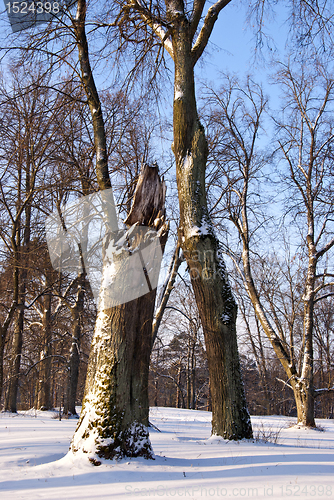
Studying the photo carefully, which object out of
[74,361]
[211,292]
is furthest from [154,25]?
[74,361]

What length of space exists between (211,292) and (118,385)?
1917mm

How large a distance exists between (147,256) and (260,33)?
4.84 meters

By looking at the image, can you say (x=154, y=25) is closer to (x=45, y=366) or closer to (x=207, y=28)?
(x=207, y=28)

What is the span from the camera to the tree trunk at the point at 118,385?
323 centimetres

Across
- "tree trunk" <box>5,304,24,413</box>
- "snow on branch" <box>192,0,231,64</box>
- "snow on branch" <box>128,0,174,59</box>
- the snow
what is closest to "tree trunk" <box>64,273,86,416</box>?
"tree trunk" <box>5,304,24,413</box>

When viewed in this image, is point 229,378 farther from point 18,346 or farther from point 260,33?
point 18,346

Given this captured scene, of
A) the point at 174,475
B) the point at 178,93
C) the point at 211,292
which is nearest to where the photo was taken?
the point at 174,475

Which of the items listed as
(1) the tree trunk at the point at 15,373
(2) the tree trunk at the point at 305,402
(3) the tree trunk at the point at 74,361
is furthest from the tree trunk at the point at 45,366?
(2) the tree trunk at the point at 305,402

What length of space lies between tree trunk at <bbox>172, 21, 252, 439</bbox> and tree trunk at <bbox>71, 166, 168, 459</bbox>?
43.4 inches

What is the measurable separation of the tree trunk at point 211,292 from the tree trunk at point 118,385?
1.10 metres

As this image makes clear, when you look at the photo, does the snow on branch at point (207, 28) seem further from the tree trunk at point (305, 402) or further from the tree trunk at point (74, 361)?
the tree trunk at point (305, 402)

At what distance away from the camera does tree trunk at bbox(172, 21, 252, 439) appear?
183 inches

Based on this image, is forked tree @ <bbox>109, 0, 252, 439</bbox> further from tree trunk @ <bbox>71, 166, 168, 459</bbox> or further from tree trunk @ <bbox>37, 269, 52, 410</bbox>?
tree trunk @ <bbox>37, 269, 52, 410</bbox>

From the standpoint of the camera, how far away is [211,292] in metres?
4.78
